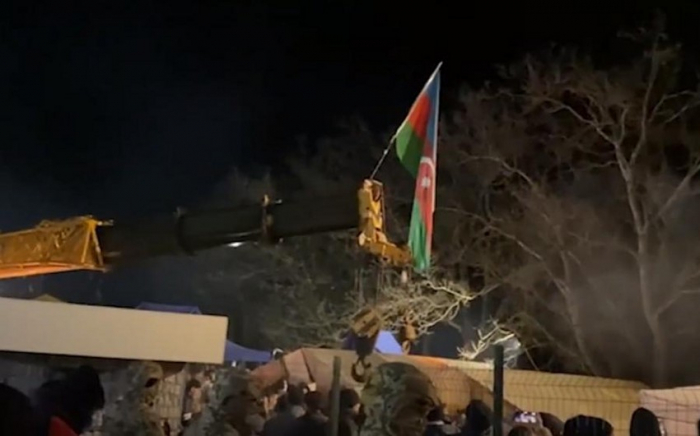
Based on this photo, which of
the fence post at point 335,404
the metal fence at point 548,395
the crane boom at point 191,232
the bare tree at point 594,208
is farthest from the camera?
the bare tree at point 594,208

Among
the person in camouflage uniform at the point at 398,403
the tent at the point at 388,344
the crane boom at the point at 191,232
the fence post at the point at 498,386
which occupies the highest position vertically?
the tent at the point at 388,344

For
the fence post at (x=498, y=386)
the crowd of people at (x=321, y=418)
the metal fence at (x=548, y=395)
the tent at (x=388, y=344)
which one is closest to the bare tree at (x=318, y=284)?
the tent at (x=388, y=344)

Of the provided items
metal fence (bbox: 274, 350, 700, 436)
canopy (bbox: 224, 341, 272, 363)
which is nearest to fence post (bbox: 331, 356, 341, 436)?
metal fence (bbox: 274, 350, 700, 436)

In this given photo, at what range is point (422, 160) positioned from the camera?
19.8ft

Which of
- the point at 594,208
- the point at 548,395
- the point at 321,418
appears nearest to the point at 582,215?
the point at 594,208

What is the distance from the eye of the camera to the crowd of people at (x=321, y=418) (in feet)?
16.7

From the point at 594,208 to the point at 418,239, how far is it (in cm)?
777

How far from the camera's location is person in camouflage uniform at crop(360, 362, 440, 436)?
16.7 ft

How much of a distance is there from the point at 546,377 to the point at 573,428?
315cm

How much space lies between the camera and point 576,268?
12.9m

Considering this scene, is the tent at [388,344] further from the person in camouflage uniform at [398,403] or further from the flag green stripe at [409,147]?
the person in camouflage uniform at [398,403]

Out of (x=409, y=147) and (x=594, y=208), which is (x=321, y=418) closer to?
(x=409, y=147)

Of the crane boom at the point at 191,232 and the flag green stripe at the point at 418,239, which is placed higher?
the crane boom at the point at 191,232

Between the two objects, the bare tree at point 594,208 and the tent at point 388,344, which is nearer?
the bare tree at point 594,208
